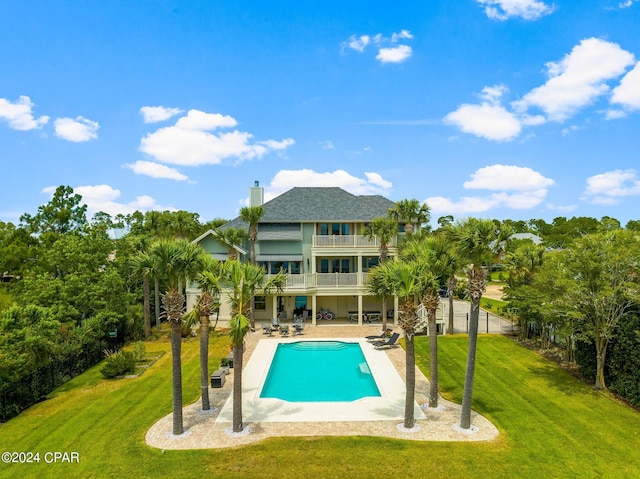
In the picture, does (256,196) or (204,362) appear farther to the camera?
(256,196)

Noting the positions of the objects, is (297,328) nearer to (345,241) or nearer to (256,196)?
(345,241)

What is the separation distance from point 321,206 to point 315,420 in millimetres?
21512

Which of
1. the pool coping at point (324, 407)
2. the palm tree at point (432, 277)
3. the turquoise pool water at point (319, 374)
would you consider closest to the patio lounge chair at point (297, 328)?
the turquoise pool water at point (319, 374)

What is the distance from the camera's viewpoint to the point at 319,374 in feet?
67.9

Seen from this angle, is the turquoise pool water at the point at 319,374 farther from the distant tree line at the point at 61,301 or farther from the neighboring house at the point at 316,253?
the distant tree line at the point at 61,301

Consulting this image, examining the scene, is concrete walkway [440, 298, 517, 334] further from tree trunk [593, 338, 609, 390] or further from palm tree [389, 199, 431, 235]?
tree trunk [593, 338, 609, 390]

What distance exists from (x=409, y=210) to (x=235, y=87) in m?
14.0

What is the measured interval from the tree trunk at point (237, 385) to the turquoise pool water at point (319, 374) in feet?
12.7

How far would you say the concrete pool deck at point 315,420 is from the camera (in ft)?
43.7

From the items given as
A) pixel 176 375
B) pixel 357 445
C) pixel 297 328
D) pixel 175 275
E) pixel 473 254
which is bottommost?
pixel 357 445

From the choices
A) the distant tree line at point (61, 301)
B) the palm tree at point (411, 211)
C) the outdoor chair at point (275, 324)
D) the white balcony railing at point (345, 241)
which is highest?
the palm tree at point (411, 211)

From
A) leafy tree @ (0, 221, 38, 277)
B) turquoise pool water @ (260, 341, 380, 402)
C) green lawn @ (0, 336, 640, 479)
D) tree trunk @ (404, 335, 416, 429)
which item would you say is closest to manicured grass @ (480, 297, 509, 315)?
turquoise pool water @ (260, 341, 380, 402)

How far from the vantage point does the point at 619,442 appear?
43.1ft

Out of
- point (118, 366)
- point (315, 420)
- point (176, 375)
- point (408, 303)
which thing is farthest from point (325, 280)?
point (176, 375)
